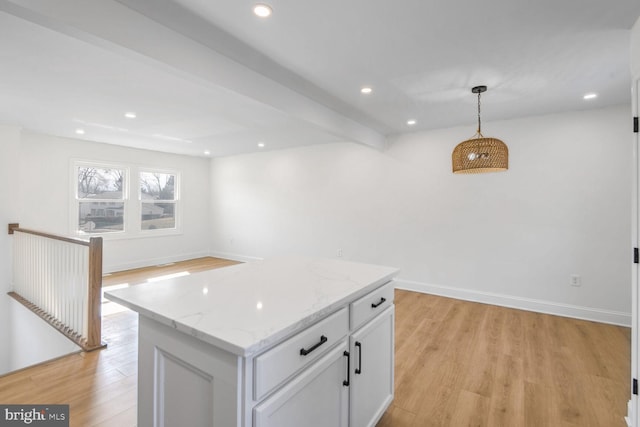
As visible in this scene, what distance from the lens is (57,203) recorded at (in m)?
5.02

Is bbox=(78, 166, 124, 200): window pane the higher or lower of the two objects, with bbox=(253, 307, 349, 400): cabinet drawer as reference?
higher

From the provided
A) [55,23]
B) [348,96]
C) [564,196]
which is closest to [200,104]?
[348,96]

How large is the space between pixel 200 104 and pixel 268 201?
3.20 metres

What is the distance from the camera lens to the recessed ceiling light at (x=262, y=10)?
5.84 feet

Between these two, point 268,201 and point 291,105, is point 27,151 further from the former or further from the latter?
point 291,105

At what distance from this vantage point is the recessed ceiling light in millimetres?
1779

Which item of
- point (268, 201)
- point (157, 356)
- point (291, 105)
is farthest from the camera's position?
point (268, 201)

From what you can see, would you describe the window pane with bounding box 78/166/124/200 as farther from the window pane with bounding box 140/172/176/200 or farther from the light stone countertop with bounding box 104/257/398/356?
the light stone countertop with bounding box 104/257/398/356

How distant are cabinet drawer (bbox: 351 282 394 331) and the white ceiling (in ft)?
5.36

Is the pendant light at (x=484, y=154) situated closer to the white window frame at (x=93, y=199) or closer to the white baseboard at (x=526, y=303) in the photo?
the white baseboard at (x=526, y=303)

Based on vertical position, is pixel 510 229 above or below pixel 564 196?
below

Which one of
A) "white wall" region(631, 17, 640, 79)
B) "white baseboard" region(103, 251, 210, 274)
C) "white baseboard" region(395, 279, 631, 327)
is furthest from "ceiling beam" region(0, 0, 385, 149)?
"white baseboard" region(103, 251, 210, 274)

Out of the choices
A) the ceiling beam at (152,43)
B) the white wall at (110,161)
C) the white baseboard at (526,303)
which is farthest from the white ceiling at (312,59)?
the white baseboard at (526,303)

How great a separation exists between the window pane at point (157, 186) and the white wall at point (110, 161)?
21 centimetres
